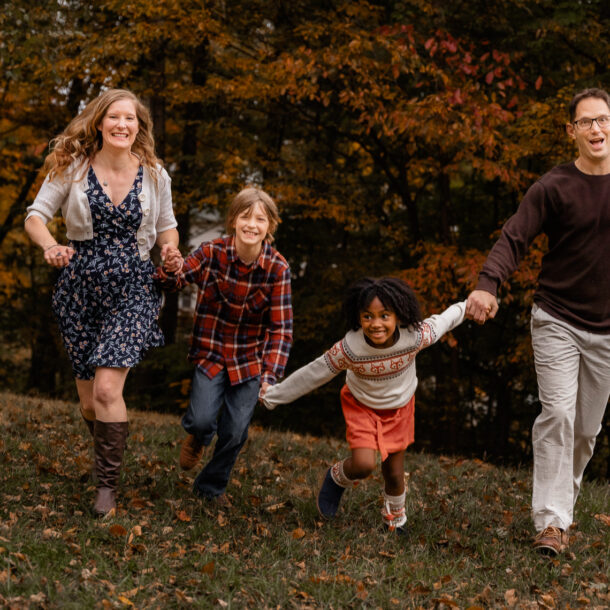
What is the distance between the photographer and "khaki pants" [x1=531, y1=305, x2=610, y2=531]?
470 cm

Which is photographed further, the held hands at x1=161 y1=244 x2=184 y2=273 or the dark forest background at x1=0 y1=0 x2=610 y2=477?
the dark forest background at x1=0 y1=0 x2=610 y2=477

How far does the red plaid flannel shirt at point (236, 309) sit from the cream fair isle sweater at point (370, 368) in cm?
32

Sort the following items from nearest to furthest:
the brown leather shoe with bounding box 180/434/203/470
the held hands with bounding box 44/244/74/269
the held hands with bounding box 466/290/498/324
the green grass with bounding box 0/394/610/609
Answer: the green grass with bounding box 0/394/610/609 < the held hands with bounding box 44/244/74/269 < the held hands with bounding box 466/290/498/324 < the brown leather shoe with bounding box 180/434/203/470

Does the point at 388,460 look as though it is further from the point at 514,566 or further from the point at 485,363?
the point at 485,363

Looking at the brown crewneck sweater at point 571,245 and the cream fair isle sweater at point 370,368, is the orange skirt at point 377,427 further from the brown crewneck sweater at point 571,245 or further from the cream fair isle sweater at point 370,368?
the brown crewneck sweater at point 571,245

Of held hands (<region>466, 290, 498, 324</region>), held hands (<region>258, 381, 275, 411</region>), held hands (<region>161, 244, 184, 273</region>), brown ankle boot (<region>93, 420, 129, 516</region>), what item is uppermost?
held hands (<region>161, 244, 184, 273</region>)

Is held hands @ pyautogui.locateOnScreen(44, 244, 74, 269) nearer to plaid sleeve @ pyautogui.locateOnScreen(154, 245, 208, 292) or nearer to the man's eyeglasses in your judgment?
plaid sleeve @ pyautogui.locateOnScreen(154, 245, 208, 292)

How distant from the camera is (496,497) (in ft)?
20.6

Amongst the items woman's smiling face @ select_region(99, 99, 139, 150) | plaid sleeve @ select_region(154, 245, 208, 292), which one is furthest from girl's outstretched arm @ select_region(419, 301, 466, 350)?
woman's smiling face @ select_region(99, 99, 139, 150)

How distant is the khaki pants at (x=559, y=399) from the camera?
4703 mm

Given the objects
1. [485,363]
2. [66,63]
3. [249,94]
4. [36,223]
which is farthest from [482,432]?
[36,223]

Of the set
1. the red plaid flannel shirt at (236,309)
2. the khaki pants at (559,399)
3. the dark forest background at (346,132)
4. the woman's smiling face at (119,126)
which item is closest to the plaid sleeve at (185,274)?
the red plaid flannel shirt at (236,309)

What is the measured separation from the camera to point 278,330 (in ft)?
16.9

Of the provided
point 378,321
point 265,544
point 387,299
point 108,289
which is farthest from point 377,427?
point 108,289
